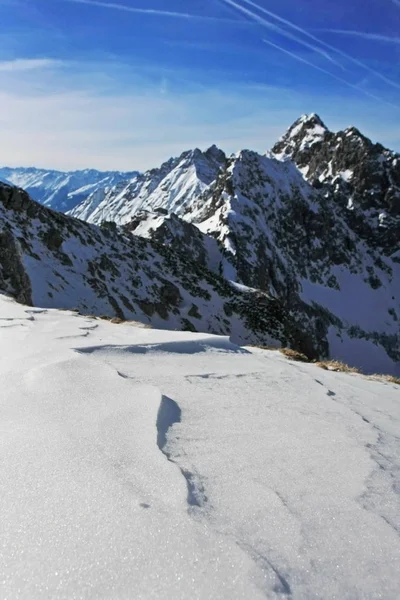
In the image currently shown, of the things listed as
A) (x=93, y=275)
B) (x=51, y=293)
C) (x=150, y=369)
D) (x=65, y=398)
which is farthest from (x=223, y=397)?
(x=93, y=275)

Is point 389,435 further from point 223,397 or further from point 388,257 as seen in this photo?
point 388,257

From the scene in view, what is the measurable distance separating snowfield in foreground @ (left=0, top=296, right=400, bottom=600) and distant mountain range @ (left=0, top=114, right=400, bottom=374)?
621 inches

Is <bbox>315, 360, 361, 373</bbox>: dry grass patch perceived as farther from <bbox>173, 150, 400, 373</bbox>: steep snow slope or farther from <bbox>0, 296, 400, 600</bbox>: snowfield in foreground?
<bbox>173, 150, 400, 373</bbox>: steep snow slope

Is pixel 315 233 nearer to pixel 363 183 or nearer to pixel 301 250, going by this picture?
pixel 301 250

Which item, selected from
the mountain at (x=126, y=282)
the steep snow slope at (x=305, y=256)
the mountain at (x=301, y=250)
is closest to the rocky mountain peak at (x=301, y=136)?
the mountain at (x=301, y=250)

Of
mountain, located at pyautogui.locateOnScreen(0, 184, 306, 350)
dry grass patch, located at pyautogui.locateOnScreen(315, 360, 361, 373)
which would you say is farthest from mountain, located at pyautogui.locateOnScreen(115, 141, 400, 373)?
dry grass patch, located at pyautogui.locateOnScreen(315, 360, 361, 373)

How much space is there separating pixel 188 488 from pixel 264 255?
74.2 metres

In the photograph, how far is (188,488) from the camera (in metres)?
2.71

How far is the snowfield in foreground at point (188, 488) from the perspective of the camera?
2035 millimetres

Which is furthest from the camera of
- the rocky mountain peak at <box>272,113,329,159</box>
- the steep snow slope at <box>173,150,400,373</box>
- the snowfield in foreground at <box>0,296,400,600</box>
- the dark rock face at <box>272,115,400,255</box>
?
the rocky mountain peak at <box>272,113,329,159</box>

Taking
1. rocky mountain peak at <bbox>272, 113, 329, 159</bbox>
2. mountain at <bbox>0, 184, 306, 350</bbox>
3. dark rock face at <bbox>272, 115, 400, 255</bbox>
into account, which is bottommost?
mountain at <bbox>0, 184, 306, 350</bbox>

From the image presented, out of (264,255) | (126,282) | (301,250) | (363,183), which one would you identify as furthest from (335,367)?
(363,183)

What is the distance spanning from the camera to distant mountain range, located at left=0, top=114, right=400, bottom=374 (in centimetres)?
3303

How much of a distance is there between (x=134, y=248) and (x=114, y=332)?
111 ft
